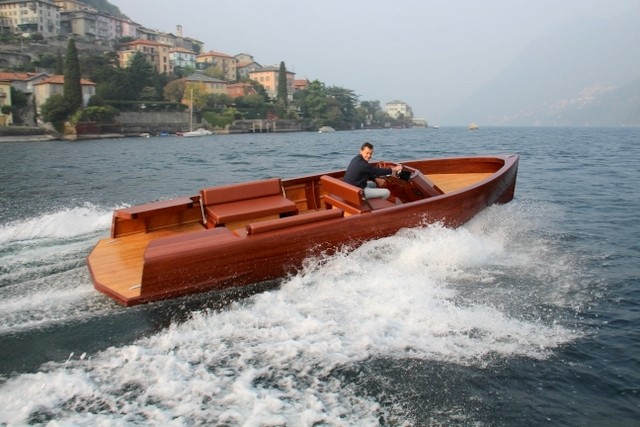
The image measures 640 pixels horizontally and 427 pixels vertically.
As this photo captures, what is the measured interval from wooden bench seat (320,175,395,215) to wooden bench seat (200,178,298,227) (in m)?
A: 0.58

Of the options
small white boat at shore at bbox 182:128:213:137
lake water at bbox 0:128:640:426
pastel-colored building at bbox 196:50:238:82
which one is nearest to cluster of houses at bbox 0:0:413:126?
pastel-colored building at bbox 196:50:238:82

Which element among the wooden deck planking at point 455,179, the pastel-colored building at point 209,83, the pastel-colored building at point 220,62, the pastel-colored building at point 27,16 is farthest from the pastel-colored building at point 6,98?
the wooden deck planking at point 455,179

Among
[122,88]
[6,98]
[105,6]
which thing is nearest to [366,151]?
[6,98]

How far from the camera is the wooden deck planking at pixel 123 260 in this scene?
219 inches

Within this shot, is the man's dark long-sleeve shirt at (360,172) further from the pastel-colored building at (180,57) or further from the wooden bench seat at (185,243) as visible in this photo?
the pastel-colored building at (180,57)

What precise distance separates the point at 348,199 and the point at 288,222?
1261mm

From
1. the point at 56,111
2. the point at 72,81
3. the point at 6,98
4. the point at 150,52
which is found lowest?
the point at 56,111

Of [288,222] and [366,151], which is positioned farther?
[366,151]

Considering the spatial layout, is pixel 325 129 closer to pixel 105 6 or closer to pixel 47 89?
pixel 47 89

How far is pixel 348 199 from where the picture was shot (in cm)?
701

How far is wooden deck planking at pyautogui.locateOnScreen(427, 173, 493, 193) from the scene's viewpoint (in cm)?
996

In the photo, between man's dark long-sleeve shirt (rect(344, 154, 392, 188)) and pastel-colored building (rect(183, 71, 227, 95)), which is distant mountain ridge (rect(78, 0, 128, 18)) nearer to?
pastel-colored building (rect(183, 71, 227, 95))

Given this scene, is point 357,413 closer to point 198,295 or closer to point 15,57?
point 198,295

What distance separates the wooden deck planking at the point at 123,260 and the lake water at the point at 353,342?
213 millimetres
